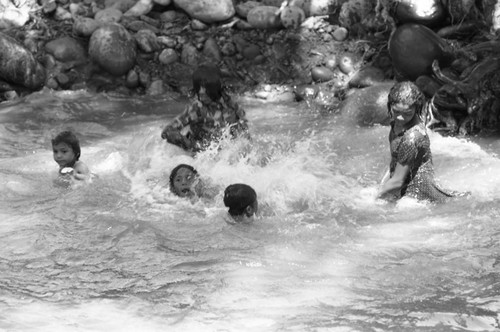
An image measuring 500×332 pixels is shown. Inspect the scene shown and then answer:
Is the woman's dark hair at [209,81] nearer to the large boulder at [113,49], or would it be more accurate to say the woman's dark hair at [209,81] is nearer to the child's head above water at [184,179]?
the child's head above water at [184,179]

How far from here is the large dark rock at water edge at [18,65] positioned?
9375mm

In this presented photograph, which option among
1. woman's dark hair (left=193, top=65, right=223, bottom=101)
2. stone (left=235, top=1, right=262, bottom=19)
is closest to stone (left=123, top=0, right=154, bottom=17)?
stone (left=235, top=1, right=262, bottom=19)

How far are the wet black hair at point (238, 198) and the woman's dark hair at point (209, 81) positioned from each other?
4.50ft

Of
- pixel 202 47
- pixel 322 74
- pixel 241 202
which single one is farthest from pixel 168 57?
pixel 241 202

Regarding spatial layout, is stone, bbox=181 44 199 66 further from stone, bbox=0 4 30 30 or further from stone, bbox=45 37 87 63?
stone, bbox=0 4 30 30

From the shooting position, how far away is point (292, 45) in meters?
9.88

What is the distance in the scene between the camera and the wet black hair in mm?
5703

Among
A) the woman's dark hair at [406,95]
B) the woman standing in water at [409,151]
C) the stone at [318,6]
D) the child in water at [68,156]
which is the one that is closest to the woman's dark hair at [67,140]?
the child in water at [68,156]

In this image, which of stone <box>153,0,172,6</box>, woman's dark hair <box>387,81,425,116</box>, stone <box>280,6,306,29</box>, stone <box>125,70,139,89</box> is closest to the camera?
woman's dark hair <box>387,81,425,116</box>

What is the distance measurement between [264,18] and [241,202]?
478cm

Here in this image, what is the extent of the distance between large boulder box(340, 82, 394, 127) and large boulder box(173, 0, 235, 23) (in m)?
2.33

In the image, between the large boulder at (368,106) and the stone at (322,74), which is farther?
the stone at (322,74)

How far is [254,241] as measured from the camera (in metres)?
5.59

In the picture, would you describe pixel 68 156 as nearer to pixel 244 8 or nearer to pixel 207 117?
pixel 207 117
